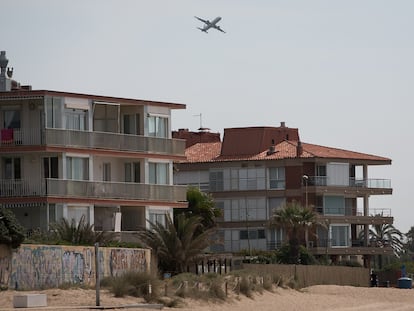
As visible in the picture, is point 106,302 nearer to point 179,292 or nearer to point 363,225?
point 179,292

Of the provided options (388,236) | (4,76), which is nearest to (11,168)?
(4,76)

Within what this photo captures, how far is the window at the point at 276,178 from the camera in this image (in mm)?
102062

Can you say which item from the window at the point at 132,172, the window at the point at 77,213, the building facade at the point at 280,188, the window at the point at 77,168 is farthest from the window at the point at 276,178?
the window at the point at 77,213

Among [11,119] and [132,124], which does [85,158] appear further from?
[132,124]

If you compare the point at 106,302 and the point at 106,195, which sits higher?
the point at 106,195

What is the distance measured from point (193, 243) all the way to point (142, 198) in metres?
10.1

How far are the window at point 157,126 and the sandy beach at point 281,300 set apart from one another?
11.7m

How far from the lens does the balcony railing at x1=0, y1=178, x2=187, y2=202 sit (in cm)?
6456

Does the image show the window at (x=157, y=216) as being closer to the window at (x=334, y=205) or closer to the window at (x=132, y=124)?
the window at (x=132, y=124)

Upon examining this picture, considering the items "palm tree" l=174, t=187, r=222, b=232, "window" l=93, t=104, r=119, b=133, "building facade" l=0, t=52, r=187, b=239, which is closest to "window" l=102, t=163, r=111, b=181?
"building facade" l=0, t=52, r=187, b=239

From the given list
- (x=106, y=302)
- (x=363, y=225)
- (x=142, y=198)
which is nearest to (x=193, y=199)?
(x=142, y=198)

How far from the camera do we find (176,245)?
59438 millimetres

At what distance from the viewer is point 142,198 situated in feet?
227

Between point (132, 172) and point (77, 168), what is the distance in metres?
4.76
